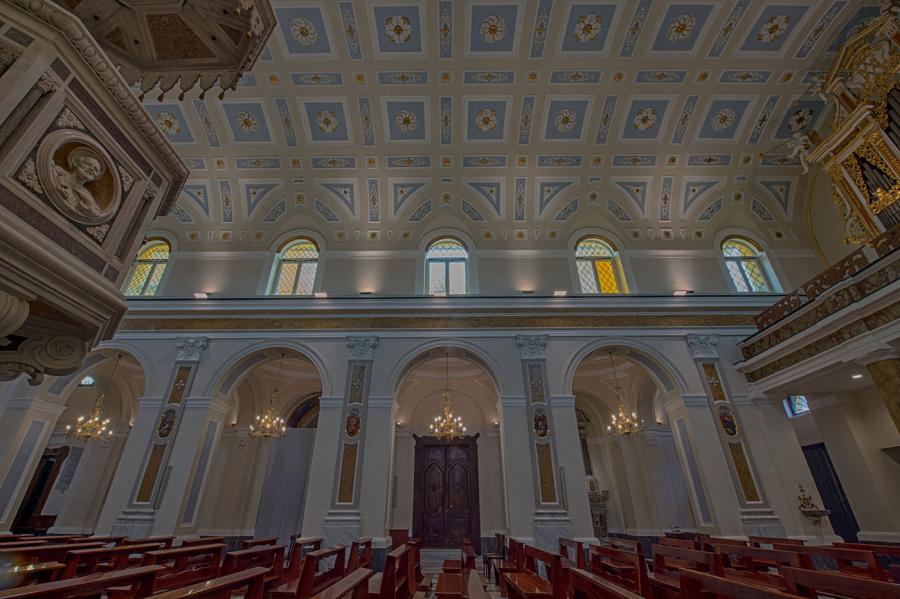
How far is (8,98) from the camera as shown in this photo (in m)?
2.41

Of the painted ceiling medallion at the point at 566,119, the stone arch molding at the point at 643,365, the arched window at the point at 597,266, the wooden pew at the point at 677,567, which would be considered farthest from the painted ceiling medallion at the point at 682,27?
the wooden pew at the point at 677,567

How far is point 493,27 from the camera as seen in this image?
29.4 feet

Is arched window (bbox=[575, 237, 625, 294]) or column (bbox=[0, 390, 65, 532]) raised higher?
arched window (bbox=[575, 237, 625, 294])

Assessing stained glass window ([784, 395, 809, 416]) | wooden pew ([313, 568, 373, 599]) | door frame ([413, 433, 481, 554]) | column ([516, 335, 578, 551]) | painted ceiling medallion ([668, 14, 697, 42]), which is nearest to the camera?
wooden pew ([313, 568, 373, 599])

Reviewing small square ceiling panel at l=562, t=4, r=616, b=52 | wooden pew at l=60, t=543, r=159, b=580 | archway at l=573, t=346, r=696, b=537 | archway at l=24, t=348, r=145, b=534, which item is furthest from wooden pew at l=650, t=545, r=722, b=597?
archway at l=24, t=348, r=145, b=534

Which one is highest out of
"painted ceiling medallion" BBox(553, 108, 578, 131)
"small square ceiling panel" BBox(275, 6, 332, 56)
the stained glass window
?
"small square ceiling panel" BBox(275, 6, 332, 56)

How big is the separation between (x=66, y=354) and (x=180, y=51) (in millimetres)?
3025

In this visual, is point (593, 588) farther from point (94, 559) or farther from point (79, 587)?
point (94, 559)

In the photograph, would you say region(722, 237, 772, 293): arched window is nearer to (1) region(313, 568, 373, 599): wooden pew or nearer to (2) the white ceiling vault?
(2) the white ceiling vault

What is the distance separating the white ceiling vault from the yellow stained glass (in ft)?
3.68

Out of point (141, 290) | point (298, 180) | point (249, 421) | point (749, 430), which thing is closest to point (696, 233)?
point (749, 430)

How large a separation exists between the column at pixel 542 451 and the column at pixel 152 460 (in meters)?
7.44

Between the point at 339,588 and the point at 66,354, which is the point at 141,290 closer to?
the point at 66,354

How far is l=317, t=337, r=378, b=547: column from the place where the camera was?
777 cm
